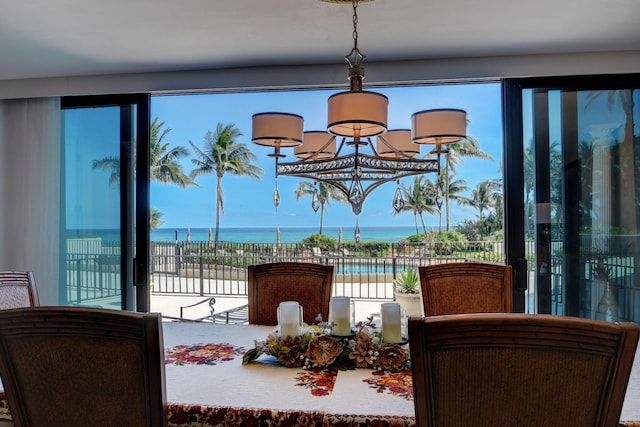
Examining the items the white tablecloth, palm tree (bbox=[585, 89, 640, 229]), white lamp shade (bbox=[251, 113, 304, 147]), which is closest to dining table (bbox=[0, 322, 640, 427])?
the white tablecloth

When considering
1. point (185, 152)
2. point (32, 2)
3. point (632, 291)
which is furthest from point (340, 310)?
point (185, 152)

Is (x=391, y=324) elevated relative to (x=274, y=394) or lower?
elevated

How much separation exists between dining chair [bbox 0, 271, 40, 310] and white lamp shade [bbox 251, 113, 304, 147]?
1.23 m

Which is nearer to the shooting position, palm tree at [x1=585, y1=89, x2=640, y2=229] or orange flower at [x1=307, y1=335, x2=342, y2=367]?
orange flower at [x1=307, y1=335, x2=342, y2=367]

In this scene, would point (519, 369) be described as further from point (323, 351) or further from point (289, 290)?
point (289, 290)

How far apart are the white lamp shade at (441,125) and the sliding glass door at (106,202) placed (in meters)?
2.17

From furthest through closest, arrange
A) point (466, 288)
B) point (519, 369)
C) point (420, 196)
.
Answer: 1. point (420, 196)
2. point (466, 288)
3. point (519, 369)

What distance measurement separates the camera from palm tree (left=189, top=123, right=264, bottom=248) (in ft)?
46.1

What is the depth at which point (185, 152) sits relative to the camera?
14617mm

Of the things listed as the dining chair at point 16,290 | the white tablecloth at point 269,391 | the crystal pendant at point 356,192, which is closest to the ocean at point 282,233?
the crystal pendant at point 356,192

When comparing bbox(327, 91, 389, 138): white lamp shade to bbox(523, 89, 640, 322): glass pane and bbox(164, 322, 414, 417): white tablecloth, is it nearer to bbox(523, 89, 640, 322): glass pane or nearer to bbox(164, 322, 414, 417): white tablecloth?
bbox(164, 322, 414, 417): white tablecloth

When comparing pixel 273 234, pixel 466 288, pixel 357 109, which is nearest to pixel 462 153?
pixel 466 288

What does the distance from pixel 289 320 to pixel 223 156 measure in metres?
13.2

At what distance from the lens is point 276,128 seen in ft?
6.42
